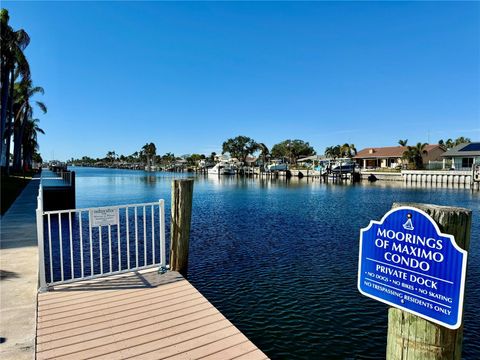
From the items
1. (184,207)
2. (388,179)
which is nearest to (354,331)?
(184,207)

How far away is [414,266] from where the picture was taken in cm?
248

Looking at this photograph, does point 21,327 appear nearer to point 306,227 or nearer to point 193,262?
point 193,262

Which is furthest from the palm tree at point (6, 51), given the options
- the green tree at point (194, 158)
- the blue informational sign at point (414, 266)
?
the green tree at point (194, 158)

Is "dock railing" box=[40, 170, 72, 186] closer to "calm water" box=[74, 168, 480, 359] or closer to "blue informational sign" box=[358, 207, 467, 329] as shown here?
"calm water" box=[74, 168, 480, 359]

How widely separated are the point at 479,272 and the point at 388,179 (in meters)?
56.1

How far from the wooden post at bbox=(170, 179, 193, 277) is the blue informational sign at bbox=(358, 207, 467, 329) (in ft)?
15.5

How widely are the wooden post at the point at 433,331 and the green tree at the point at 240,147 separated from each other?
446ft

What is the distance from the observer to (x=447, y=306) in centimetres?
230

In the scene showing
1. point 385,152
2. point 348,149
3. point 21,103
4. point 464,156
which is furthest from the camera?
point 348,149

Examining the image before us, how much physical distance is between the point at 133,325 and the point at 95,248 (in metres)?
8.78

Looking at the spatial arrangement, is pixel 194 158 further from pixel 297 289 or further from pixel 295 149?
pixel 297 289

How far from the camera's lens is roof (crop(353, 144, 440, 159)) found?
74.9 metres

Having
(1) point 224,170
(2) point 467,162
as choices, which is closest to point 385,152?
(2) point 467,162

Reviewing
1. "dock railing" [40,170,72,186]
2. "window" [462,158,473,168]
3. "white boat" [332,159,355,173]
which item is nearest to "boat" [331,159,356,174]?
"white boat" [332,159,355,173]
